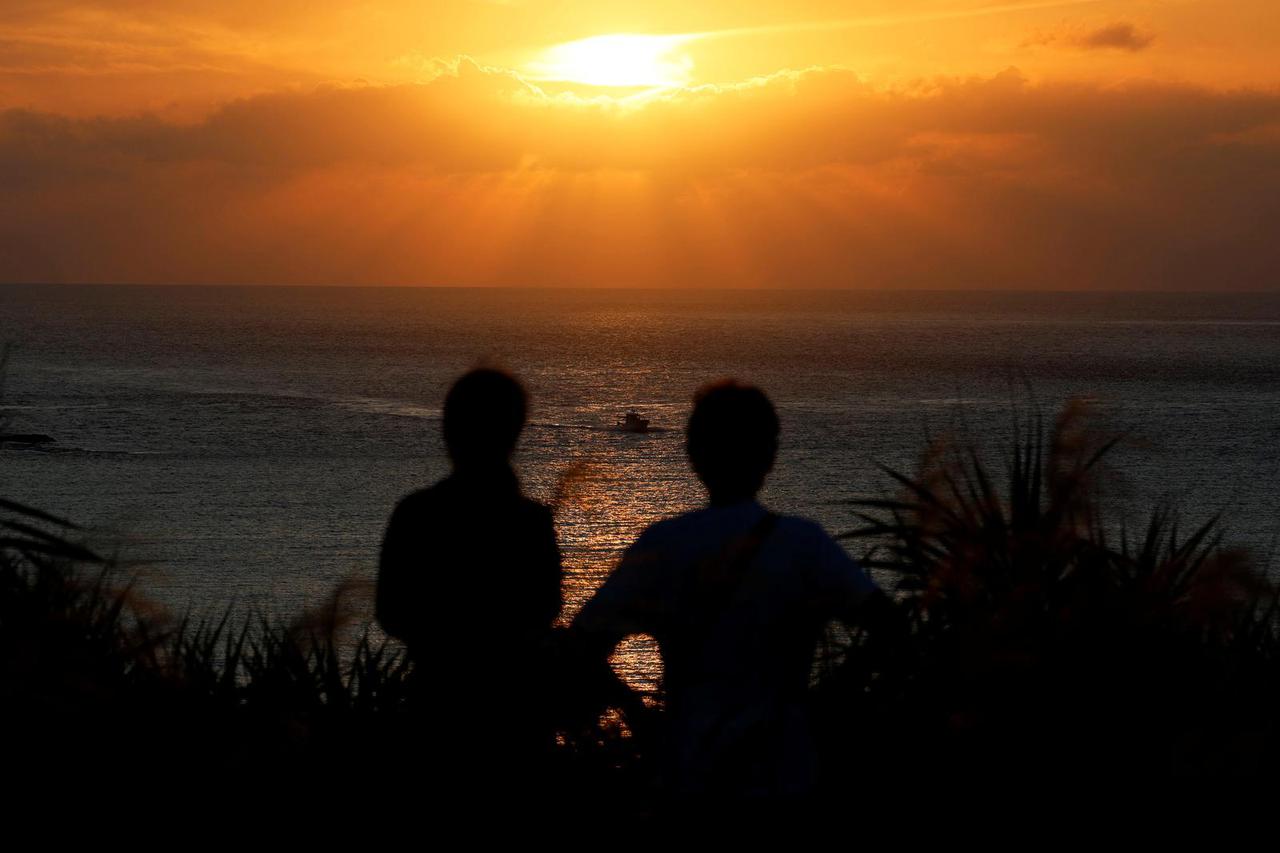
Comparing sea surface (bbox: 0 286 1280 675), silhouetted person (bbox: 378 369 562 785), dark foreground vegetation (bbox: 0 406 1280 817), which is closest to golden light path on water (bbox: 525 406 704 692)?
sea surface (bbox: 0 286 1280 675)

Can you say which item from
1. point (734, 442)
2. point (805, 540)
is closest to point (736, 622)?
point (805, 540)

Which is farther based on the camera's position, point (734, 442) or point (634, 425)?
point (634, 425)

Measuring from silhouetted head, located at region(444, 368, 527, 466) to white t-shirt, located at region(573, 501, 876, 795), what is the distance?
502 millimetres

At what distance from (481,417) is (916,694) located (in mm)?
1775

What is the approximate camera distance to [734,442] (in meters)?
2.92

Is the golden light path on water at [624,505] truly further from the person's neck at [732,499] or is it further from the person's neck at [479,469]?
the person's neck at [732,499]

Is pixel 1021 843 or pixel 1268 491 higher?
pixel 1021 843

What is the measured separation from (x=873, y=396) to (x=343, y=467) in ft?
152

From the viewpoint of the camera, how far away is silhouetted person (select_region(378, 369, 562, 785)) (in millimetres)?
3180

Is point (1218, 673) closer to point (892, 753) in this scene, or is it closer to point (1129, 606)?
point (1129, 606)

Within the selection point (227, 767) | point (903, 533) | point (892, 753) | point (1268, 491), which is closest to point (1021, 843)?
point (892, 753)

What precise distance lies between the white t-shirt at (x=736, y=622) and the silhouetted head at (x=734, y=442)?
6 cm

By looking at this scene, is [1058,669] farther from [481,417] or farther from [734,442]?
[481,417]

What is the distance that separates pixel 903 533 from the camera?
4.89 meters
